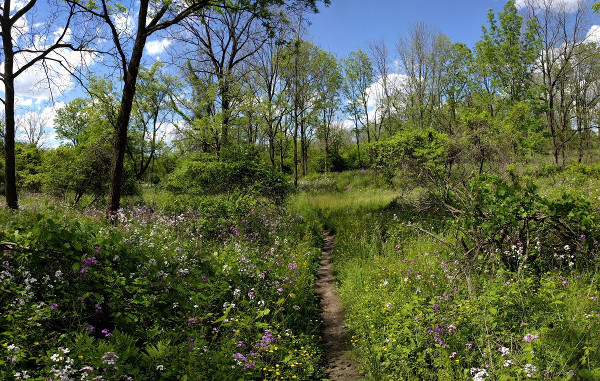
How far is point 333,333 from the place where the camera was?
541cm

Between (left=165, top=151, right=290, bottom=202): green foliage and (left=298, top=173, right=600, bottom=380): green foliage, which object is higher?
(left=165, top=151, right=290, bottom=202): green foliage

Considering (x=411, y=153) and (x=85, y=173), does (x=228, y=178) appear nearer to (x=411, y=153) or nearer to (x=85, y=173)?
(x=411, y=153)

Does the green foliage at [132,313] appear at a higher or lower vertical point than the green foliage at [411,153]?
lower

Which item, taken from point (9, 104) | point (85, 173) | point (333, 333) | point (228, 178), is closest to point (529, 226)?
point (333, 333)

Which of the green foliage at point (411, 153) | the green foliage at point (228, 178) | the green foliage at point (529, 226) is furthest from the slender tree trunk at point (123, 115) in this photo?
the green foliage at point (411, 153)

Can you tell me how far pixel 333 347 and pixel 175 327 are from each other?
233cm

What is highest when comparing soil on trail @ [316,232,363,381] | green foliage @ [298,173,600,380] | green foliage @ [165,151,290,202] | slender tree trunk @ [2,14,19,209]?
slender tree trunk @ [2,14,19,209]

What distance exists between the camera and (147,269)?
4418mm

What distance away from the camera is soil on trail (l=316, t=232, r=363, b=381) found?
14.2ft

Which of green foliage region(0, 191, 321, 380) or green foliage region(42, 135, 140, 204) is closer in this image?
green foliage region(0, 191, 321, 380)

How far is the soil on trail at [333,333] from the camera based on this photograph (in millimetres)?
4320

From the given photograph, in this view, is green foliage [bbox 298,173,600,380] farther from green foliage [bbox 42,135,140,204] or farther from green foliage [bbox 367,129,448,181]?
green foliage [bbox 42,135,140,204]

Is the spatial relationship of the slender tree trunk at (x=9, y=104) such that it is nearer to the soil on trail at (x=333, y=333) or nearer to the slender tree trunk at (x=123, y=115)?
the slender tree trunk at (x=123, y=115)

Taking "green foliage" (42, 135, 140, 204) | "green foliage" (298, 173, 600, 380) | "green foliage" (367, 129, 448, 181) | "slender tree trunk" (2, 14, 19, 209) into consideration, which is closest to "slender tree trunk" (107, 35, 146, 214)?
"slender tree trunk" (2, 14, 19, 209)
